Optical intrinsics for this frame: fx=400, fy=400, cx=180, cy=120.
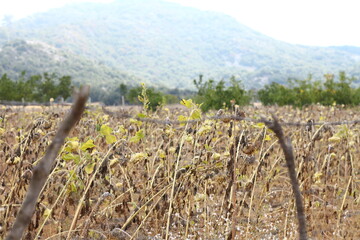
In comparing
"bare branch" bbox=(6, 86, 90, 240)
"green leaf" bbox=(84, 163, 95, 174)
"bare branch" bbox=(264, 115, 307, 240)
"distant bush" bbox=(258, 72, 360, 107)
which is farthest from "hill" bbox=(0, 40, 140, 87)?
"bare branch" bbox=(6, 86, 90, 240)

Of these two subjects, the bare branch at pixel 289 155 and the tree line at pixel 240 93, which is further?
the tree line at pixel 240 93

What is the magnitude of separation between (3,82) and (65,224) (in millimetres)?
31664

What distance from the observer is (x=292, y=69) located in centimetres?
17250

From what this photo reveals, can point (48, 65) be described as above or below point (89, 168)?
below

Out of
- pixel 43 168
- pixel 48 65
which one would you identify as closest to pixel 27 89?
pixel 43 168

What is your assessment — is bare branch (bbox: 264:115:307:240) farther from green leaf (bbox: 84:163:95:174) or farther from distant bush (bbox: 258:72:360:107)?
distant bush (bbox: 258:72:360:107)

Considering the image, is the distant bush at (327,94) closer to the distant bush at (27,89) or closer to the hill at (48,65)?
the distant bush at (27,89)

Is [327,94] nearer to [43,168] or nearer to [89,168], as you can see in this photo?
[89,168]

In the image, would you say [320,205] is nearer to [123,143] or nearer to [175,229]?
[175,229]

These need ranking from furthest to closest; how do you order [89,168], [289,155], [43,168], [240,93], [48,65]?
[48,65]
[240,93]
[89,168]
[289,155]
[43,168]

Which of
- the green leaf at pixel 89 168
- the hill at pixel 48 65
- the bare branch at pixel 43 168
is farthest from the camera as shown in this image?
the hill at pixel 48 65

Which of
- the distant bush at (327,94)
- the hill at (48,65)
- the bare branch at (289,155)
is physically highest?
the bare branch at (289,155)

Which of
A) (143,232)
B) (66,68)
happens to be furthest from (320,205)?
(66,68)

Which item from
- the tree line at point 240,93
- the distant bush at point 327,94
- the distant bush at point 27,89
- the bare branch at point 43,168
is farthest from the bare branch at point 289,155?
the distant bush at point 27,89
